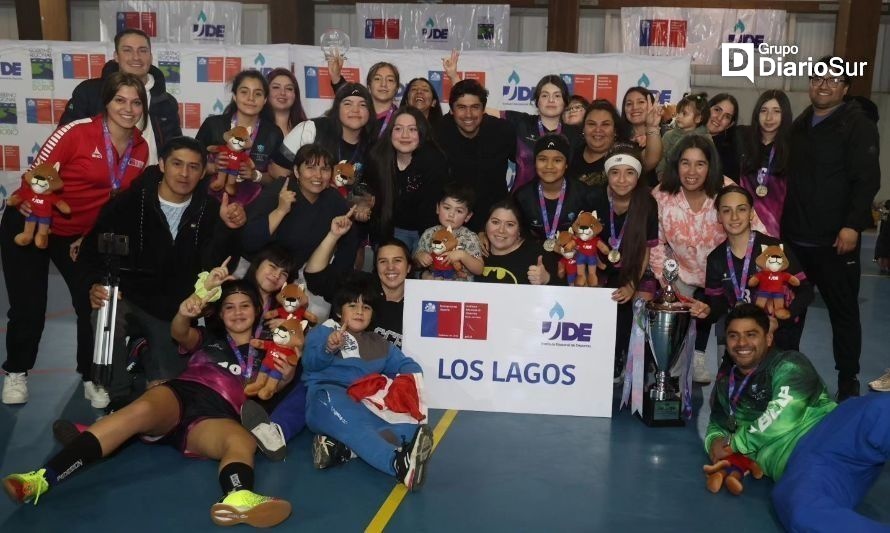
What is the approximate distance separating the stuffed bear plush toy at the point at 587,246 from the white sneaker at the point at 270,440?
2050 millimetres

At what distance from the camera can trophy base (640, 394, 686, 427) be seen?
5074 mm

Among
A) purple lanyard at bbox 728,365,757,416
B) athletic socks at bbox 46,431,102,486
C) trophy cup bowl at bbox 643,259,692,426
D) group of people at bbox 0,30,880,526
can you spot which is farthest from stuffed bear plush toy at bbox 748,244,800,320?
athletic socks at bbox 46,431,102,486

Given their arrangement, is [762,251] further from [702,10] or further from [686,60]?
[702,10]

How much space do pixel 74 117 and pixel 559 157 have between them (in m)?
3.26

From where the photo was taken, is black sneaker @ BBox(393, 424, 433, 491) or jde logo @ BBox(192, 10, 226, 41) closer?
black sneaker @ BBox(393, 424, 433, 491)

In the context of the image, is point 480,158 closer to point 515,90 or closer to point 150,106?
point 150,106

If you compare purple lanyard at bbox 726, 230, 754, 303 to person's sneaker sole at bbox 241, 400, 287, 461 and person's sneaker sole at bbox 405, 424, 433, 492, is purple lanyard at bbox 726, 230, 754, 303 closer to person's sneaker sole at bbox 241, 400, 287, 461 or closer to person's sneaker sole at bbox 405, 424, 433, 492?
person's sneaker sole at bbox 405, 424, 433, 492

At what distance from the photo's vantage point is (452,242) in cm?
535

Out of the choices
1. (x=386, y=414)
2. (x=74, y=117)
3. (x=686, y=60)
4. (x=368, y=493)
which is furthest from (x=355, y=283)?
(x=686, y=60)

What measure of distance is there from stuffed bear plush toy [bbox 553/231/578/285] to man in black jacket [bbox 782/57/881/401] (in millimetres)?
1505

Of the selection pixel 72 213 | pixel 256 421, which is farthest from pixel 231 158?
pixel 256 421

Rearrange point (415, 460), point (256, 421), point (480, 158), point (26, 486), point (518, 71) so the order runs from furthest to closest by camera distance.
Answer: point (518, 71) → point (480, 158) → point (256, 421) → point (415, 460) → point (26, 486)

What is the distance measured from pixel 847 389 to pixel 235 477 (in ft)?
12.9

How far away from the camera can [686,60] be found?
31.7 feet
